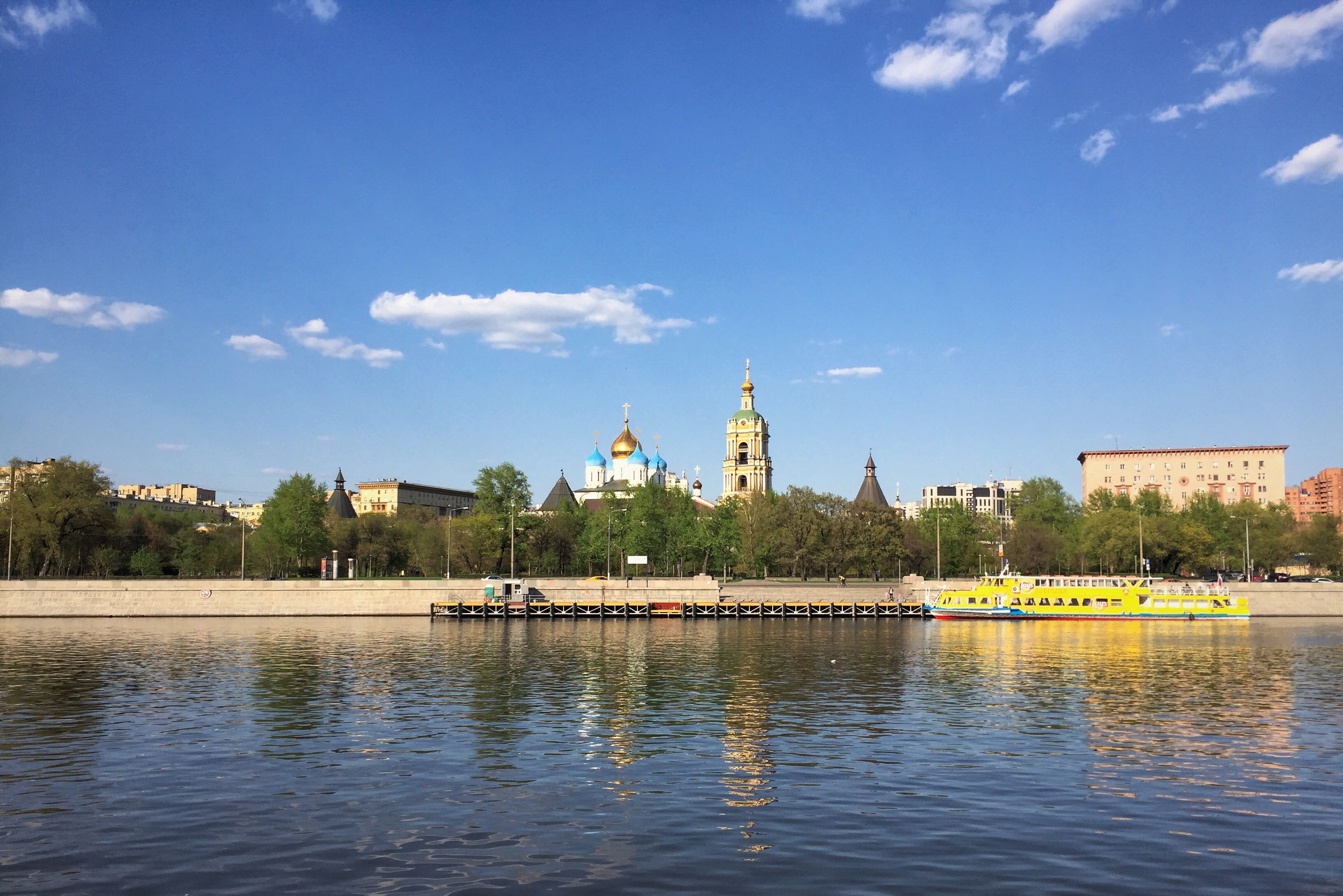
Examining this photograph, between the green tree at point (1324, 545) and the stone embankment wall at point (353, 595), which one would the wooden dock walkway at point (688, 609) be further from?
the green tree at point (1324, 545)

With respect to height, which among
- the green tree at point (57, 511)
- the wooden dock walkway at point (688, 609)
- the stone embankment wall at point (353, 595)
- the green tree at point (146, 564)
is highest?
the green tree at point (57, 511)

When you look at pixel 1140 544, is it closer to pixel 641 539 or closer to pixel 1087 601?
pixel 1087 601

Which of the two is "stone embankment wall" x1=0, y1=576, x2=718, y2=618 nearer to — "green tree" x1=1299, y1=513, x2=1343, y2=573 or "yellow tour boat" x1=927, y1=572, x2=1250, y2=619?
"yellow tour boat" x1=927, y1=572, x2=1250, y2=619

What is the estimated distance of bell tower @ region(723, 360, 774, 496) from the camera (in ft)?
644

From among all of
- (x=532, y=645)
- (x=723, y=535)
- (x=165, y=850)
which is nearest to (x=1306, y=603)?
(x=723, y=535)

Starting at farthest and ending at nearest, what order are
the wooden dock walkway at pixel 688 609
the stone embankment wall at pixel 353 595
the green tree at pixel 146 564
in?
the green tree at pixel 146 564 → the wooden dock walkway at pixel 688 609 → the stone embankment wall at pixel 353 595

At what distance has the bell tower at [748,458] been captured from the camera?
644 feet

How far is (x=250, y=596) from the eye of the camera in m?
90.6

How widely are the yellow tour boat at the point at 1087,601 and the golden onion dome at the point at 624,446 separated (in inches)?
4159

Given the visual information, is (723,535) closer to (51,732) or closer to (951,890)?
(51,732)

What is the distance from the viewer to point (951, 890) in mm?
16172

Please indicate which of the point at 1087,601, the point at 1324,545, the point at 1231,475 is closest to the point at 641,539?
the point at 1087,601

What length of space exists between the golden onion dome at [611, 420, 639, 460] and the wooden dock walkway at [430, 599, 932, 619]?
330 ft

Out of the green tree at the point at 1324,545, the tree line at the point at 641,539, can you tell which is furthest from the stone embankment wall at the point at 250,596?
the green tree at the point at 1324,545
